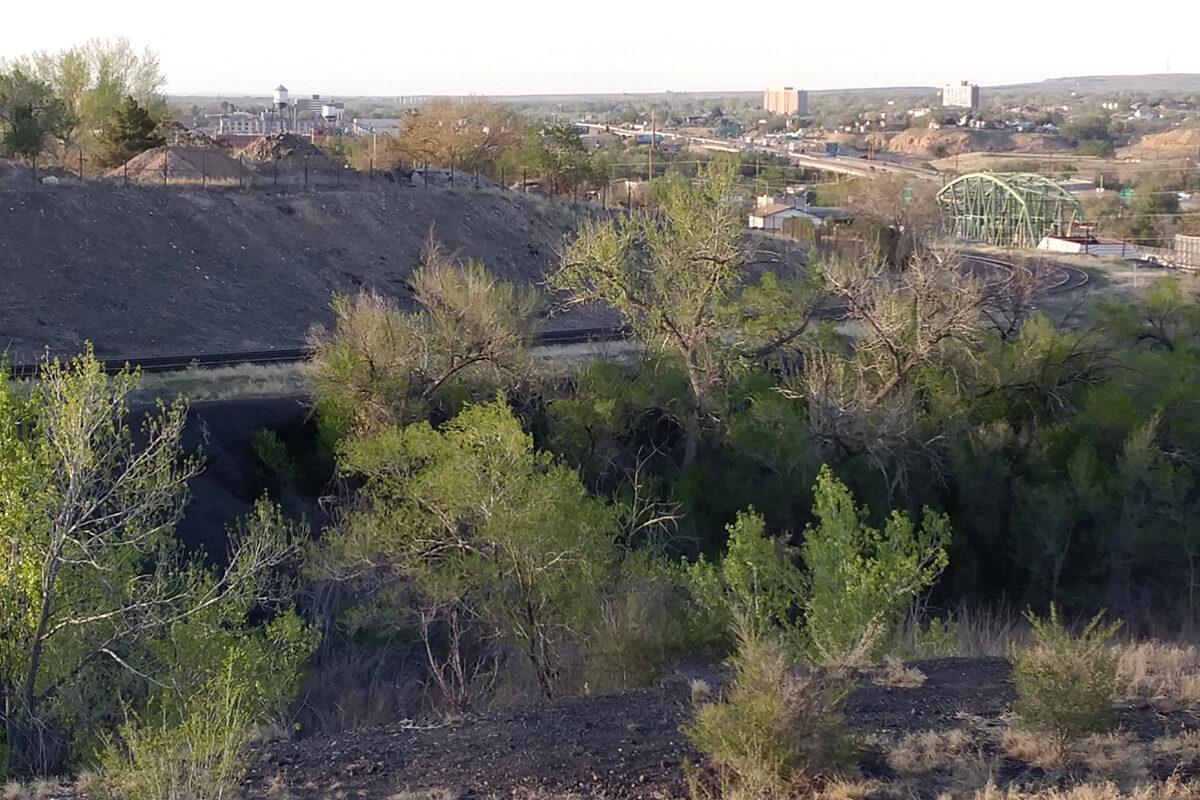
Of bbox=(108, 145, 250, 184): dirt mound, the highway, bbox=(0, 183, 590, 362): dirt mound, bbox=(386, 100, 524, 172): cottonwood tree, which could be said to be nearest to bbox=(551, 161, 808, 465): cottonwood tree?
bbox=(0, 183, 590, 362): dirt mound

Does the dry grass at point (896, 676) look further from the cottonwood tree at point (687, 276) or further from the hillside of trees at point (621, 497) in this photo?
the cottonwood tree at point (687, 276)

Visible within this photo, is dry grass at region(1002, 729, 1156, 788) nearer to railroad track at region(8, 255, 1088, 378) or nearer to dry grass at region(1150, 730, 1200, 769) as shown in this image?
dry grass at region(1150, 730, 1200, 769)

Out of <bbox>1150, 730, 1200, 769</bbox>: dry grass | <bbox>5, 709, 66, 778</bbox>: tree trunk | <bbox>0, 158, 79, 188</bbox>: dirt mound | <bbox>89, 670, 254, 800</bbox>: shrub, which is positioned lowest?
<bbox>5, 709, 66, 778</bbox>: tree trunk

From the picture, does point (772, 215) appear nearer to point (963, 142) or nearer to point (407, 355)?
point (407, 355)

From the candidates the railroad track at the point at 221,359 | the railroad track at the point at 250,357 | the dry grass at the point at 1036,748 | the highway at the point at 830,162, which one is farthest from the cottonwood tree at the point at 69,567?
the highway at the point at 830,162

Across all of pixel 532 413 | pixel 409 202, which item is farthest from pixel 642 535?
pixel 409 202

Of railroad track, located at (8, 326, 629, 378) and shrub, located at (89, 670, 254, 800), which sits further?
railroad track, located at (8, 326, 629, 378)

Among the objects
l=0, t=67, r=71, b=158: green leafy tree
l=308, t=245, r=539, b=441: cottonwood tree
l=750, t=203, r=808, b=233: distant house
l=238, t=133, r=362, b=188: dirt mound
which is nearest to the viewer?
l=308, t=245, r=539, b=441: cottonwood tree

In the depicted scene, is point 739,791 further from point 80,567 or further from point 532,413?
point 532,413
